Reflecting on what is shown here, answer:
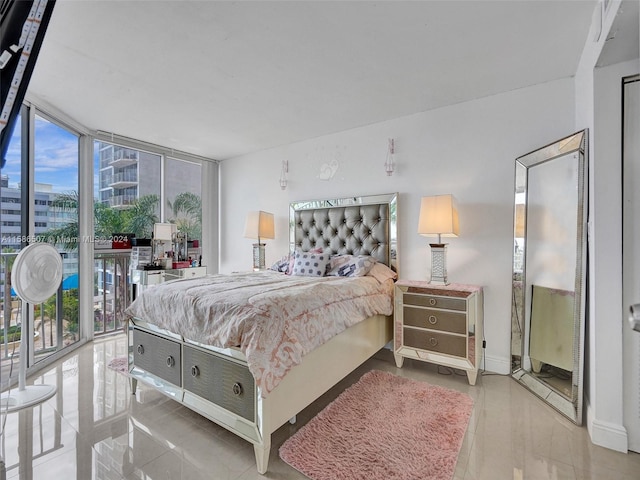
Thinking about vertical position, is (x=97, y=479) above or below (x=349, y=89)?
below

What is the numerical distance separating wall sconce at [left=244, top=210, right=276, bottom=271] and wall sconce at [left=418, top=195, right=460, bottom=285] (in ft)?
6.48

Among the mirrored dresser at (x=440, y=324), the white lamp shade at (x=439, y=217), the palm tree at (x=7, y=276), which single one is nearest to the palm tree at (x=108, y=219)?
the palm tree at (x=7, y=276)

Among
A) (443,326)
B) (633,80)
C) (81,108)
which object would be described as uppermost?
(81,108)

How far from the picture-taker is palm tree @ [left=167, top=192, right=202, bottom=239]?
443 centimetres

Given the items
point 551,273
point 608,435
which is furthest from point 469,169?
point 608,435

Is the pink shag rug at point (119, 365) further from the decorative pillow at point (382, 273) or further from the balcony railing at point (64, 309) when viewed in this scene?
the decorative pillow at point (382, 273)

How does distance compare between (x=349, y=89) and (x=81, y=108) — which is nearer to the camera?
(x=349, y=89)

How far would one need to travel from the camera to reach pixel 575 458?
63.2 inches

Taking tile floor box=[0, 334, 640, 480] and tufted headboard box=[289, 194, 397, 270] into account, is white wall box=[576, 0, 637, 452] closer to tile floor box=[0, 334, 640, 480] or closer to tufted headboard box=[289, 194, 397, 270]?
tile floor box=[0, 334, 640, 480]

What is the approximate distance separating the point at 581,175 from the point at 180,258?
168 inches

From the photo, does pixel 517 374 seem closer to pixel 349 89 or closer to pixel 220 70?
pixel 349 89

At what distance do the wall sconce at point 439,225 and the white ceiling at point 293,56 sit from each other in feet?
3.19

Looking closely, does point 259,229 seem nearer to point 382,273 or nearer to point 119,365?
point 382,273

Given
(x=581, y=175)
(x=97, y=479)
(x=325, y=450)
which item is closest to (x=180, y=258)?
(x=97, y=479)
